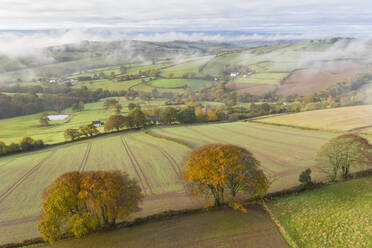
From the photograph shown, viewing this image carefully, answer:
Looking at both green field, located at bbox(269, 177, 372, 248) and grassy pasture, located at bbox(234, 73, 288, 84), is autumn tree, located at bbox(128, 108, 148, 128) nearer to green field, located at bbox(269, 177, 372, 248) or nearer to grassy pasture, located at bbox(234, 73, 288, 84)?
green field, located at bbox(269, 177, 372, 248)

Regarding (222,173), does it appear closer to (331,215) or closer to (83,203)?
(331,215)

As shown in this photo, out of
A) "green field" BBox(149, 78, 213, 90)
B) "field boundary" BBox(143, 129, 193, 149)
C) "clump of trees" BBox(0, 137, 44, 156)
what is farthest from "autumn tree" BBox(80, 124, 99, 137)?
"green field" BBox(149, 78, 213, 90)

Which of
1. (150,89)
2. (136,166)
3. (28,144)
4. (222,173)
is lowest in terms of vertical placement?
(136,166)

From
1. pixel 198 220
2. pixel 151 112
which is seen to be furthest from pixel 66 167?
pixel 151 112

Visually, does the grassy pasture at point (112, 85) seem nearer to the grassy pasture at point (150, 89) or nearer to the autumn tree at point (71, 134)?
the grassy pasture at point (150, 89)

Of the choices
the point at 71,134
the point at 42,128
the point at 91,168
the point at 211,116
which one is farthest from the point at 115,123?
the point at 211,116

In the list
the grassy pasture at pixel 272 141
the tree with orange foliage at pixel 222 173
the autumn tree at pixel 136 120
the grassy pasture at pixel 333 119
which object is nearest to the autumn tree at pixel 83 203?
the tree with orange foliage at pixel 222 173

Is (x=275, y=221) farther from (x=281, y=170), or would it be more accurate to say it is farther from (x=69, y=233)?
(x=69, y=233)
